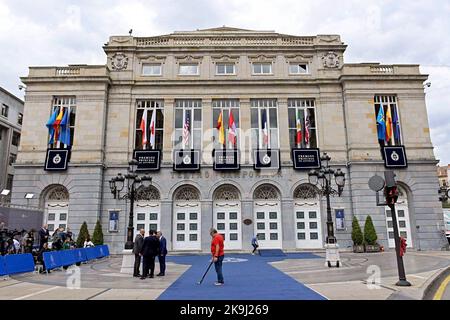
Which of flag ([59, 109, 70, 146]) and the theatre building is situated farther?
flag ([59, 109, 70, 146])

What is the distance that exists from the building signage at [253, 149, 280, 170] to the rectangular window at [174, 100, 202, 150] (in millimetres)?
4651

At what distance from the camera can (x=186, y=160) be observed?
25.8 m

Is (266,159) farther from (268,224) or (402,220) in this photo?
(402,220)

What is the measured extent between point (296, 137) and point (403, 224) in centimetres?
1052

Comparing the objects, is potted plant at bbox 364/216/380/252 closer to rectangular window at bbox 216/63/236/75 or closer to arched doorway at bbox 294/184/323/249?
arched doorway at bbox 294/184/323/249

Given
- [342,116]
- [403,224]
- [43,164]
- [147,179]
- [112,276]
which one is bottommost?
[112,276]

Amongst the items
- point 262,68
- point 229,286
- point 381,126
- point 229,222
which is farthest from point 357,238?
point 229,286

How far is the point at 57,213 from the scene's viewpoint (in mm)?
25344

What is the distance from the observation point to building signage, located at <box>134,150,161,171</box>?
25531 millimetres

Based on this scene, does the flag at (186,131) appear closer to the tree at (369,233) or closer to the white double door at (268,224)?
the white double door at (268,224)

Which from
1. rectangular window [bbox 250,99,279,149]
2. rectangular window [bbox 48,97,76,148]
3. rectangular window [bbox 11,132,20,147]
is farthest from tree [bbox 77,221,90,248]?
rectangular window [bbox 11,132,20,147]

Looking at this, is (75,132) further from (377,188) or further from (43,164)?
(377,188)

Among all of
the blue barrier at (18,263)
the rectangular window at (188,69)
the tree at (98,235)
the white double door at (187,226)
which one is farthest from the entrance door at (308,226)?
the blue barrier at (18,263)
